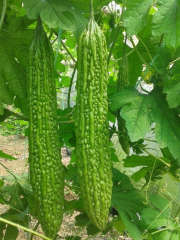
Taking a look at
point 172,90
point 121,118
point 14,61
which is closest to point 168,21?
point 172,90

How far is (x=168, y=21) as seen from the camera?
1.31 meters

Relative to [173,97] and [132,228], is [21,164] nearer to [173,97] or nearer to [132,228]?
[132,228]

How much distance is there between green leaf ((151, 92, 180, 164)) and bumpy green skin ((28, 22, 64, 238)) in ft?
1.42

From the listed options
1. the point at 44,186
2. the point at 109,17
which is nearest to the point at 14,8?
the point at 109,17

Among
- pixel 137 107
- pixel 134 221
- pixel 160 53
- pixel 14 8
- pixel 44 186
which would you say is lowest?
pixel 134 221

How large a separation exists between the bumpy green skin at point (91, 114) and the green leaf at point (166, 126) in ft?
0.96

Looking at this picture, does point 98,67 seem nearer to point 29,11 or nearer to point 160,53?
point 29,11

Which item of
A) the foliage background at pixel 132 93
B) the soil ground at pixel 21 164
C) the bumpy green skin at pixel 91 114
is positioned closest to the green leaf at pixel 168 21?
the foliage background at pixel 132 93

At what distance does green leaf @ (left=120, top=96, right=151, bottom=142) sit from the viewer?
4.64ft

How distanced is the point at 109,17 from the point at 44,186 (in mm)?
1144

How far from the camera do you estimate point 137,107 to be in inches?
58.8

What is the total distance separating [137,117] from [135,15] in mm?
389

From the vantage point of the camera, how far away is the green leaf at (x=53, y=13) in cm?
122

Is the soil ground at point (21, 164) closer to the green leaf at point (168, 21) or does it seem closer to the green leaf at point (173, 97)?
the green leaf at point (173, 97)
